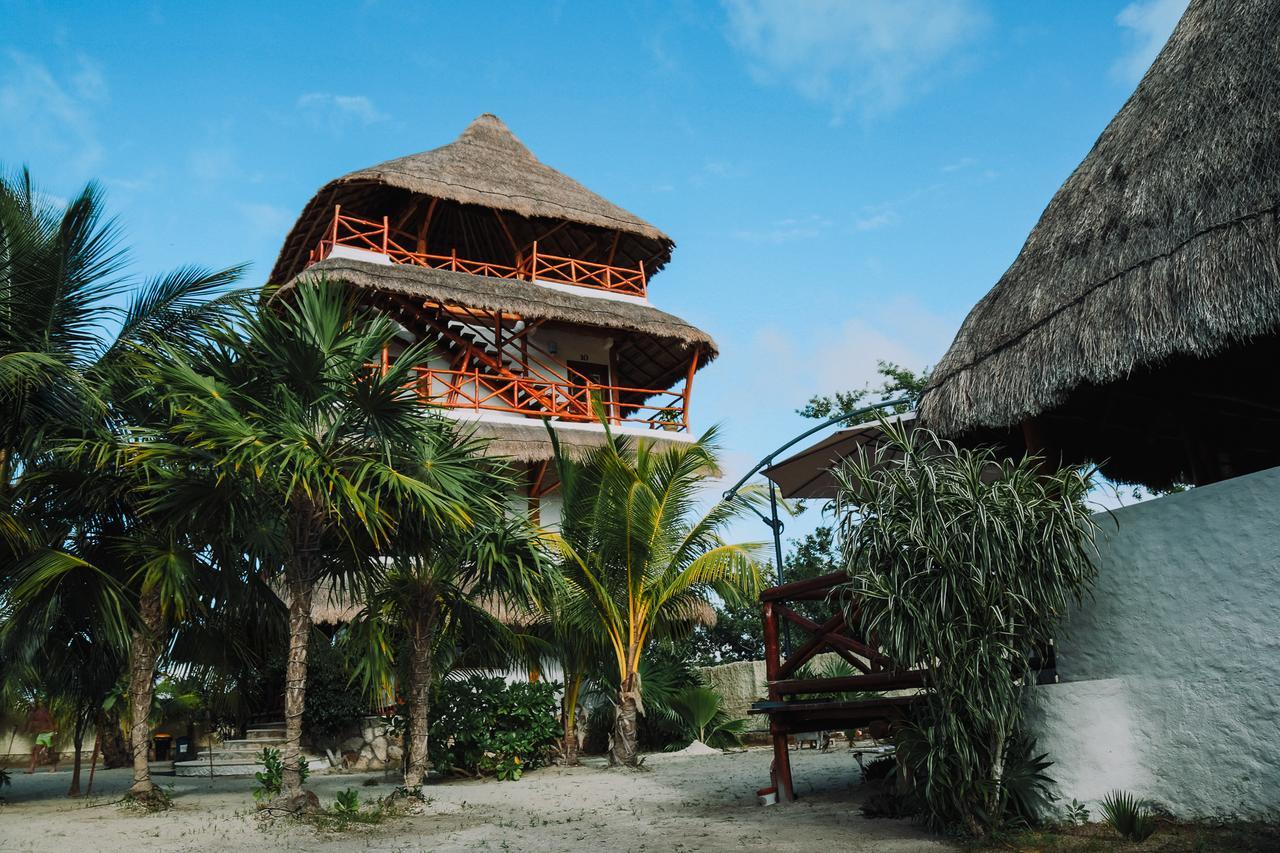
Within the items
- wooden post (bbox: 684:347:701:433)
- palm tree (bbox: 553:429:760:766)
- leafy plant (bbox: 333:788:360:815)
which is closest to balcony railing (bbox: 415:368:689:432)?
wooden post (bbox: 684:347:701:433)

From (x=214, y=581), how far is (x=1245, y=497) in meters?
8.83

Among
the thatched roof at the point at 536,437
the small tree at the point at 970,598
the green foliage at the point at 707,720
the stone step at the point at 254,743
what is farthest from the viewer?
the thatched roof at the point at 536,437

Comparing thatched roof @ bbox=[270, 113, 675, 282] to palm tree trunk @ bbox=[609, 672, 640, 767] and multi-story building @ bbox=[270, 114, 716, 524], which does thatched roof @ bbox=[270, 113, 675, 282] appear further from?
palm tree trunk @ bbox=[609, 672, 640, 767]

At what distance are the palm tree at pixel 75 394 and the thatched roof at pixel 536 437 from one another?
18.2ft

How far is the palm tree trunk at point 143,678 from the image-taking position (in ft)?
30.8

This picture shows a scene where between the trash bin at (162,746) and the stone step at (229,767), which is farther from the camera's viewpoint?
the trash bin at (162,746)

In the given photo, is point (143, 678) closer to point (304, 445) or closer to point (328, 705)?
point (304, 445)

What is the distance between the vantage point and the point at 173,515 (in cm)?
849

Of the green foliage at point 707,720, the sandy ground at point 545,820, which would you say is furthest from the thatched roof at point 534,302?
the sandy ground at point 545,820

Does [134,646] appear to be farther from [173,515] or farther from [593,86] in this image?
[593,86]

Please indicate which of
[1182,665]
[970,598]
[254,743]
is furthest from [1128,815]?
[254,743]

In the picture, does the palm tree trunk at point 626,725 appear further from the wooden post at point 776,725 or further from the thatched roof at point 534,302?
the thatched roof at point 534,302

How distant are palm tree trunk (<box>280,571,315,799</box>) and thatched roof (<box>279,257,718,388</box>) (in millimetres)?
8167

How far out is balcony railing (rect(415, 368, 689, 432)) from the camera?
1664 cm
